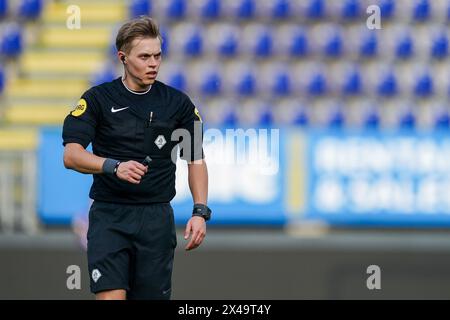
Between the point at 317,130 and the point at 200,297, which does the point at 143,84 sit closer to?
the point at 200,297

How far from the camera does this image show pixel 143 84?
5332 mm

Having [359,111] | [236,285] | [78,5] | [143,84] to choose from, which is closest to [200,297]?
[236,285]

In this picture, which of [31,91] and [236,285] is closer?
[236,285]

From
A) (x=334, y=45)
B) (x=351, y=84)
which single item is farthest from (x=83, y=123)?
(x=334, y=45)

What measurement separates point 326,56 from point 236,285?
15.2ft

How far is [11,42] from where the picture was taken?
1407cm

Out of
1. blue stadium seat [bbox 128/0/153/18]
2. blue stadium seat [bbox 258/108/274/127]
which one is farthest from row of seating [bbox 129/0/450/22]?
blue stadium seat [bbox 258/108/274/127]

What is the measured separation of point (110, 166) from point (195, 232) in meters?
0.55

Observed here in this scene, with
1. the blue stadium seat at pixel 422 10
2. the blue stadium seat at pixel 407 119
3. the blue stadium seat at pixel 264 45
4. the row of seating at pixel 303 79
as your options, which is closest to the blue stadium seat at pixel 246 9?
the blue stadium seat at pixel 264 45

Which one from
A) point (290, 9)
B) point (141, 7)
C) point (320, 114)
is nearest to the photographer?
point (320, 114)

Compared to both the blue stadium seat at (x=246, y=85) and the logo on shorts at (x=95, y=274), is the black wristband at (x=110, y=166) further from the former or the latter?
the blue stadium seat at (x=246, y=85)

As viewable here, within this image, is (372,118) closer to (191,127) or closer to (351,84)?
(351,84)

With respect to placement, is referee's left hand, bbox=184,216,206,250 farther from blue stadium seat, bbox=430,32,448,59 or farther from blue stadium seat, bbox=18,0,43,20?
blue stadium seat, bbox=18,0,43,20

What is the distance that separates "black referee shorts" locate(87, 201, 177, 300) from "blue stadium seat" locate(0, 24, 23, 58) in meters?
9.06
